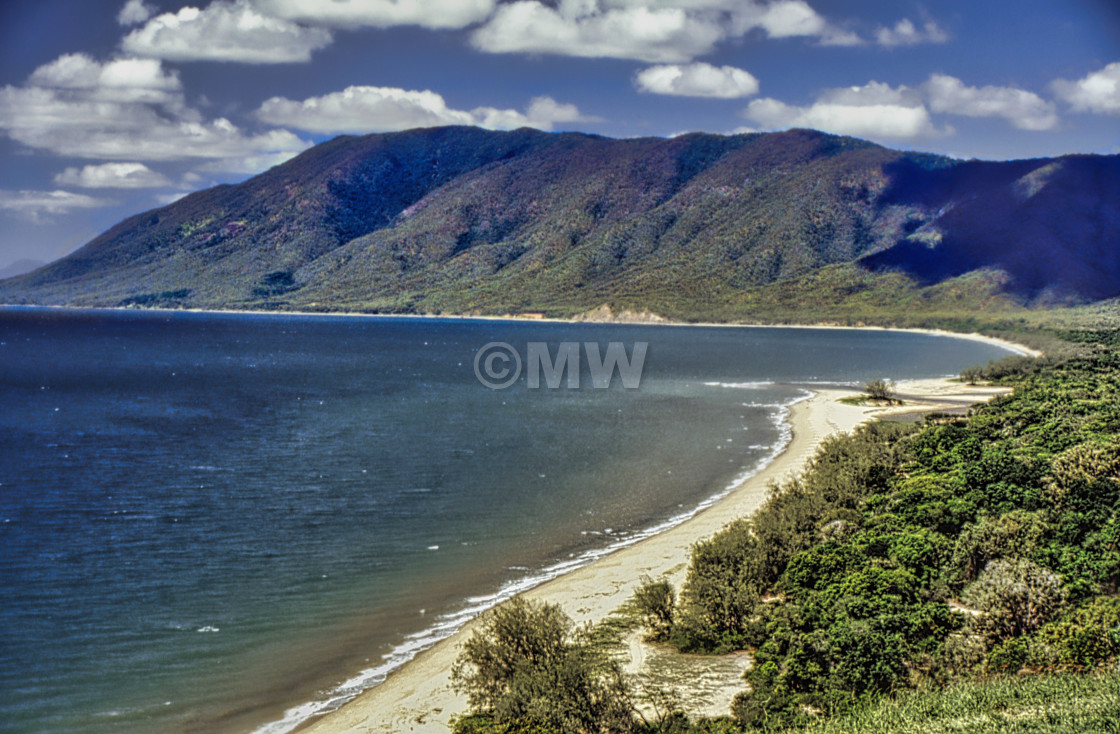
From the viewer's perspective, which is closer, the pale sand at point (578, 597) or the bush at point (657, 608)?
the pale sand at point (578, 597)

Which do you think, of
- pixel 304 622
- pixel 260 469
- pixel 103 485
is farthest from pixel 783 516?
pixel 103 485

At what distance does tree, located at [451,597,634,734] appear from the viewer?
10.5 meters

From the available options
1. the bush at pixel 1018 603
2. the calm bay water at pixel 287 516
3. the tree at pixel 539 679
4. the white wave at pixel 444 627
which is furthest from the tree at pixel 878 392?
the tree at pixel 539 679

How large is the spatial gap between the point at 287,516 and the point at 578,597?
1096 cm

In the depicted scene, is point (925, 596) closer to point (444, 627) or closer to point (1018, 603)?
point (1018, 603)

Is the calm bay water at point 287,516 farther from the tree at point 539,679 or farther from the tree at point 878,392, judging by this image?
the tree at point 878,392

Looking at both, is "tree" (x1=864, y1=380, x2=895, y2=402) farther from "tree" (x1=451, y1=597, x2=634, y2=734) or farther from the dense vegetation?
"tree" (x1=451, y1=597, x2=634, y2=734)

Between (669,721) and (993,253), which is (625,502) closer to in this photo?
(669,721)

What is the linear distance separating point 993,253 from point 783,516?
184151 mm

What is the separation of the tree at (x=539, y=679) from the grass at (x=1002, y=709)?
2866mm

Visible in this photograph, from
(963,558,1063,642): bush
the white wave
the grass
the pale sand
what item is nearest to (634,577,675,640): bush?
→ the pale sand

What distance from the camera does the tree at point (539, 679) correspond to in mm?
10547

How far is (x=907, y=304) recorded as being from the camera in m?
162

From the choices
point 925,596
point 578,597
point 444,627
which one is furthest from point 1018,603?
point 444,627
